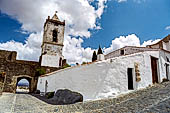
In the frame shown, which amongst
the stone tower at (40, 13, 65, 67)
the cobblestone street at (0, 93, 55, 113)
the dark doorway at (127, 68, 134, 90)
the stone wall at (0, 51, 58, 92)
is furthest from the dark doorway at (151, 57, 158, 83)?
the stone tower at (40, 13, 65, 67)

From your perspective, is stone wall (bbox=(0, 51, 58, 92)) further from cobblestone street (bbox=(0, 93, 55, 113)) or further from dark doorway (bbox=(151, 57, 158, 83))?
dark doorway (bbox=(151, 57, 158, 83))

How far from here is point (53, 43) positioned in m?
20.4

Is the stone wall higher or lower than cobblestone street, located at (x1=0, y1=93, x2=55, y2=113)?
higher

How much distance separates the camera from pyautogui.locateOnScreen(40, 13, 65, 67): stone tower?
1941 cm

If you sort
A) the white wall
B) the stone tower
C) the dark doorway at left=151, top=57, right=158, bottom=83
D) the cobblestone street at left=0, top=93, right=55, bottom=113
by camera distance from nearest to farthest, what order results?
the cobblestone street at left=0, top=93, right=55, bottom=113 → the white wall → the dark doorway at left=151, top=57, right=158, bottom=83 → the stone tower

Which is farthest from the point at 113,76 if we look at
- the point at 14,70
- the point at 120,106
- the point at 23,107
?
the point at 14,70

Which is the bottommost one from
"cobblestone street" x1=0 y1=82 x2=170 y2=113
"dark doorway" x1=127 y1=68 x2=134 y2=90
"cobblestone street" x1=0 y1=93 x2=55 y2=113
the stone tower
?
"cobblestone street" x1=0 y1=93 x2=55 y2=113

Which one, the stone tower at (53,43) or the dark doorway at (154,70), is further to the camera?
the stone tower at (53,43)

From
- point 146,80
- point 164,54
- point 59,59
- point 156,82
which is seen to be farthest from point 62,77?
point 59,59

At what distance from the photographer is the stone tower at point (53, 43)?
19406 millimetres

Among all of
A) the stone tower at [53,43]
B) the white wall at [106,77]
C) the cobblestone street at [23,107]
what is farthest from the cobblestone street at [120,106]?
the stone tower at [53,43]

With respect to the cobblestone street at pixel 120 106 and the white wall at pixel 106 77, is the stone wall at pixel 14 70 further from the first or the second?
the cobblestone street at pixel 120 106

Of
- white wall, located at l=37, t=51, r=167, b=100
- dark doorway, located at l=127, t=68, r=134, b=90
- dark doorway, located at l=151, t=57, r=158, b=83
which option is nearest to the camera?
white wall, located at l=37, t=51, r=167, b=100

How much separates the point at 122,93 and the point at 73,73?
10.8ft
